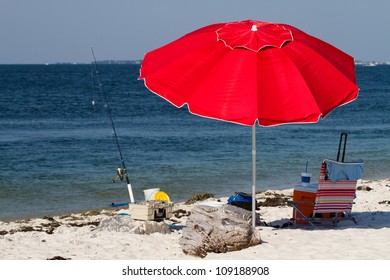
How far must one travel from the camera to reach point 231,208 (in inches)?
306

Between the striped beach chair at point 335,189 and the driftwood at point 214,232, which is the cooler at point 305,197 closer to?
the striped beach chair at point 335,189

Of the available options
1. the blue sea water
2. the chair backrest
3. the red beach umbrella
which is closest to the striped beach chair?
the chair backrest

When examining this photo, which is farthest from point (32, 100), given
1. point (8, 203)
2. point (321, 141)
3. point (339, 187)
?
point (339, 187)

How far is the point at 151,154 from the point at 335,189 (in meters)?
12.7

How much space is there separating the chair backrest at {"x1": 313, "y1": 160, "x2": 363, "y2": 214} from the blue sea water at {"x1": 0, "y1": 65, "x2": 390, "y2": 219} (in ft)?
17.9

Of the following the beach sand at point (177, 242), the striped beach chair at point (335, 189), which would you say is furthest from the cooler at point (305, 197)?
the beach sand at point (177, 242)

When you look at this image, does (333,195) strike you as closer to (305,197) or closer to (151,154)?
(305,197)

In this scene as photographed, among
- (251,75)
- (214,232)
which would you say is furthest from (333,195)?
(251,75)

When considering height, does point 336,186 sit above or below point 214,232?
above

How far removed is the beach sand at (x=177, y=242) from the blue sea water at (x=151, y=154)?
150 inches

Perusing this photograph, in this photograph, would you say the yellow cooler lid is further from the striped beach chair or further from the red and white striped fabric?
the red and white striped fabric

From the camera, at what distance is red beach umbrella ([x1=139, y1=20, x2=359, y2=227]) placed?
23.7ft

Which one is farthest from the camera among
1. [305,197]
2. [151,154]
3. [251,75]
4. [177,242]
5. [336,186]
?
[151,154]

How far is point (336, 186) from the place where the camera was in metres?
8.62
